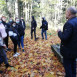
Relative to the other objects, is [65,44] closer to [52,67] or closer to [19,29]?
[52,67]

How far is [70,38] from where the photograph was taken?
239 cm

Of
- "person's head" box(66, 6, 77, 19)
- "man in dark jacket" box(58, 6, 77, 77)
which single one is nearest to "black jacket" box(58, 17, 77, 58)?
"man in dark jacket" box(58, 6, 77, 77)

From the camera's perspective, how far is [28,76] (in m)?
3.55

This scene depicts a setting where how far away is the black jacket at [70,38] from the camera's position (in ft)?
7.52

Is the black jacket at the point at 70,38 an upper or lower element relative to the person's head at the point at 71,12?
lower

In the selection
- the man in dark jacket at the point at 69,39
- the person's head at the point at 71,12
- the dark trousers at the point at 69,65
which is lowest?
the dark trousers at the point at 69,65

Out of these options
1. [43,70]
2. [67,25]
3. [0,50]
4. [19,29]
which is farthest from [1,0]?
[67,25]

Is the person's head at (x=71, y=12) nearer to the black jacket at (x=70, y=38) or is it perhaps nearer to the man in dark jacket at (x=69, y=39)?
the man in dark jacket at (x=69, y=39)

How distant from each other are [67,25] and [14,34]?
3558 millimetres

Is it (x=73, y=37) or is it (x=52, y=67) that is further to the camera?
(x=52, y=67)

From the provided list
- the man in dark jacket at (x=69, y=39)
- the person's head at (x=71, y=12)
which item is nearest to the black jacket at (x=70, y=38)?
the man in dark jacket at (x=69, y=39)

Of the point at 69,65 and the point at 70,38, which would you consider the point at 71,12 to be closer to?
the point at 70,38

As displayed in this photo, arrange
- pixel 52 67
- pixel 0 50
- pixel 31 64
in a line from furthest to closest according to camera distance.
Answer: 1. pixel 31 64
2. pixel 52 67
3. pixel 0 50

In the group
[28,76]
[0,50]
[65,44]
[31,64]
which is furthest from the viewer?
[31,64]
